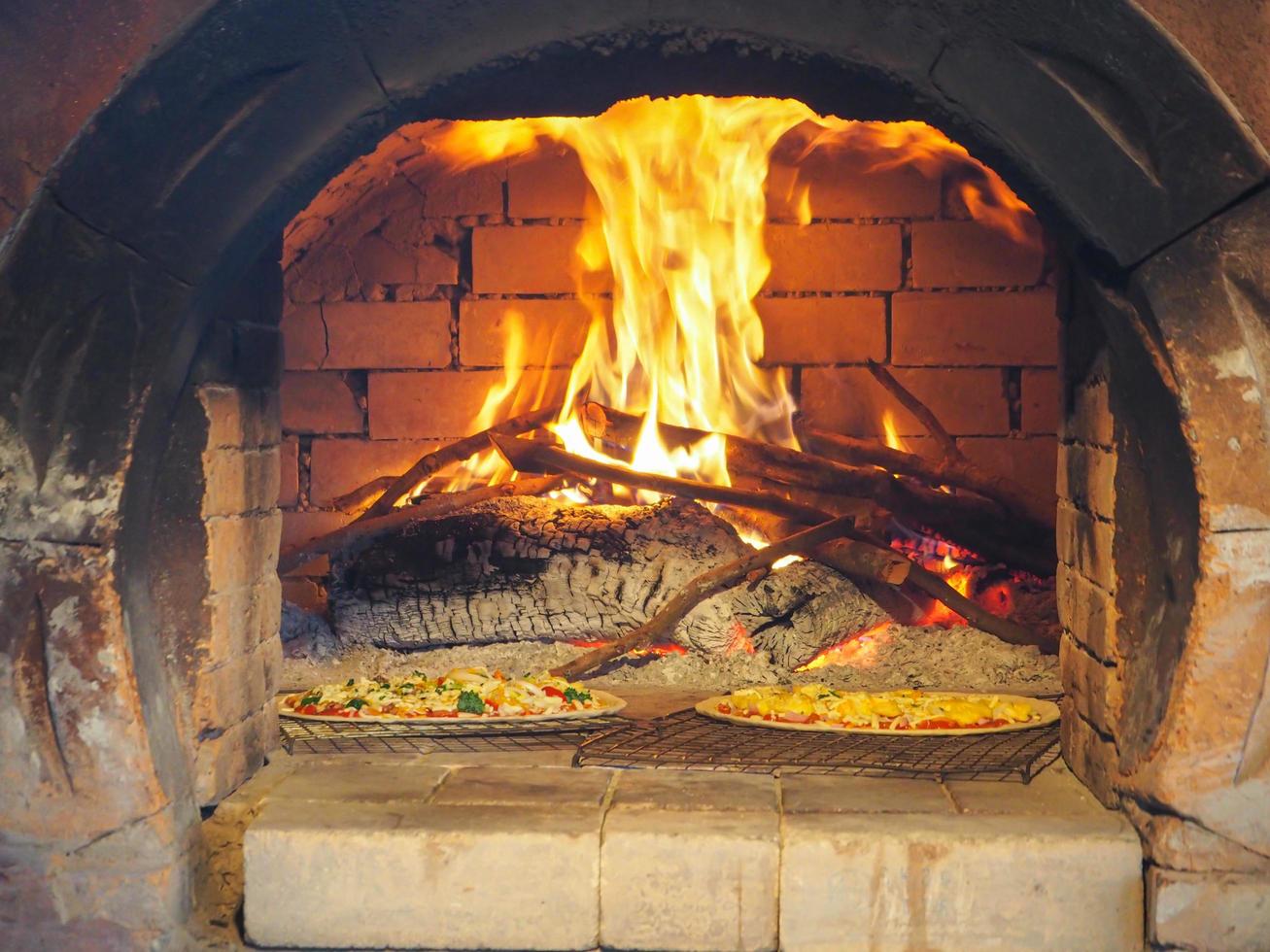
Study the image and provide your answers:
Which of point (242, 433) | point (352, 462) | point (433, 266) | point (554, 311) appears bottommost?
point (352, 462)

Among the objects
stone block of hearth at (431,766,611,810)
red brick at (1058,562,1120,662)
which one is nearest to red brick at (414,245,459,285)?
stone block of hearth at (431,766,611,810)

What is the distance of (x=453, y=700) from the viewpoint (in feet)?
13.2

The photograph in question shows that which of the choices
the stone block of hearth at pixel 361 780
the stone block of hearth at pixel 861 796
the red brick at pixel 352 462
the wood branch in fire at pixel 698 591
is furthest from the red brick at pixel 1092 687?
the red brick at pixel 352 462

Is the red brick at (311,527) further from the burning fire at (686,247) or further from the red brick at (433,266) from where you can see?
the red brick at (433,266)

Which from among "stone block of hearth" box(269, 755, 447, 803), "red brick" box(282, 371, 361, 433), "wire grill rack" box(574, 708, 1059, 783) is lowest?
"stone block of hearth" box(269, 755, 447, 803)

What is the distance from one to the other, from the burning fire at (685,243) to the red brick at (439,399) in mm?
182

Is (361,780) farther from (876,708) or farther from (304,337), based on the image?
(304,337)

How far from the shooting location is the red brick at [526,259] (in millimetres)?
5875

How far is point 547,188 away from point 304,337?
4.12 ft

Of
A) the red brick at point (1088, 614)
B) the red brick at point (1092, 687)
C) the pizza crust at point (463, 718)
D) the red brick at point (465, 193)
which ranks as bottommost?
the pizza crust at point (463, 718)

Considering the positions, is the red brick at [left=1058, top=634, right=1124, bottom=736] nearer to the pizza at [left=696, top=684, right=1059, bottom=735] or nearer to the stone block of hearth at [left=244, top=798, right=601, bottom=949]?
the pizza at [left=696, top=684, right=1059, bottom=735]

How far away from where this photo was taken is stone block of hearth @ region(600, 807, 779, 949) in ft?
9.95

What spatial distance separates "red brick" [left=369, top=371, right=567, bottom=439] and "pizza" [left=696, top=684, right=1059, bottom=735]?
2107 mm

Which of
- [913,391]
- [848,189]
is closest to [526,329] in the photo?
[848,189]
